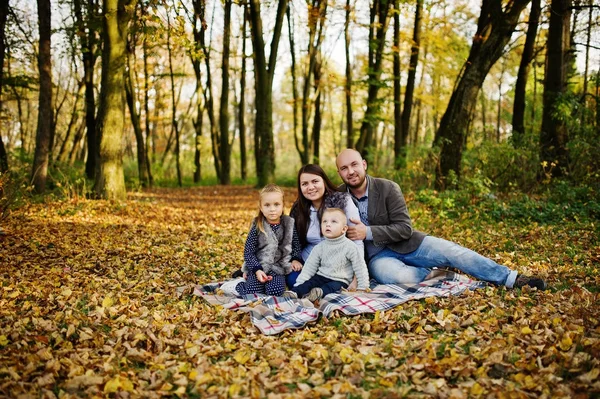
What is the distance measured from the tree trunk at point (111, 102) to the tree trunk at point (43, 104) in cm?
119

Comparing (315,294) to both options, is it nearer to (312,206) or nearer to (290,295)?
(290,295)

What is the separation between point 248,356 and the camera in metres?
3.36

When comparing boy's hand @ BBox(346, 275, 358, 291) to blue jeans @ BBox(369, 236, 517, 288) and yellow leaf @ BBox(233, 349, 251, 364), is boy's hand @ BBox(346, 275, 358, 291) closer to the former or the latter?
blue jeans @ BBox(369, 236, 517, 288)

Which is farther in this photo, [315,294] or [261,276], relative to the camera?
[261,276]

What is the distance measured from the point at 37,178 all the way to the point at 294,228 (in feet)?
27.0

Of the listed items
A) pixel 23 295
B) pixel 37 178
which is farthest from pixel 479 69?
pixel 37 178

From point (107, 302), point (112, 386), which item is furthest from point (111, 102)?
point (112, 386)

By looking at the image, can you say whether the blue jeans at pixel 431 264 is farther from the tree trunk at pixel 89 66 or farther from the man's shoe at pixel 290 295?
the tree trunk at pixel 89 66

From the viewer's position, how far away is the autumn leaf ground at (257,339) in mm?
2895

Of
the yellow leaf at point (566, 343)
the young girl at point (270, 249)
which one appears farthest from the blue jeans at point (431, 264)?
the yellow leaf at point (566, 343)

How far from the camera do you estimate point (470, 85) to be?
1024 centimetres

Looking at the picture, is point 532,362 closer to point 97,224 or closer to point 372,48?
point 97,224

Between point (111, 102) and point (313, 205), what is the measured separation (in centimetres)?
724

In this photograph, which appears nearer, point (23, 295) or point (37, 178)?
point (23, 295)
